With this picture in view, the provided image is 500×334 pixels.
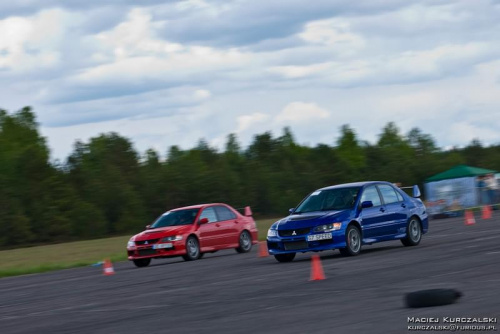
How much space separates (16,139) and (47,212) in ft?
106

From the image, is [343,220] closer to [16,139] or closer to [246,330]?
[246,330]

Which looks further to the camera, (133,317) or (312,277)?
(312,277)

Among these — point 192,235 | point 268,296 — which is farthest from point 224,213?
point 268,296

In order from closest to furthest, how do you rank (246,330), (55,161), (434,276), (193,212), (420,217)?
1. (246,330)
2. (434,276)
3. (420,217)
4. (193,212)
5. (55,161)

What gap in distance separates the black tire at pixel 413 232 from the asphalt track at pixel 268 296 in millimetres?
444

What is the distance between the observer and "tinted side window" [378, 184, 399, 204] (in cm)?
2156

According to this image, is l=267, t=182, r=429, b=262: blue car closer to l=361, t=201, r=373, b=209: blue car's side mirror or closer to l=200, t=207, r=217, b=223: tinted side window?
l=361, t=201, r=373, b=209: blue car's side mirror

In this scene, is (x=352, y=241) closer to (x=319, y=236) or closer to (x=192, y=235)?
(x=319, y=236)

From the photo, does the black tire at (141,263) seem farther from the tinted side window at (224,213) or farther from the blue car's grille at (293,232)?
the blue car's grille at (293,232)

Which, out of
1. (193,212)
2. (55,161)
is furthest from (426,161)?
(193,212)

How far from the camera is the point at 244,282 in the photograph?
16.2 metres

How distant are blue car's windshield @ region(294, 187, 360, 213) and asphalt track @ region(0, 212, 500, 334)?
3.51ft

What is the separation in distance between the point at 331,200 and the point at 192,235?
571 centimetres

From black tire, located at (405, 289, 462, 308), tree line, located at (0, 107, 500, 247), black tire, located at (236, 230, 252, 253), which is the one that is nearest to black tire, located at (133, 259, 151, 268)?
black tire, located at (236, 230, 252, 253)
